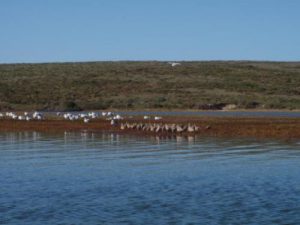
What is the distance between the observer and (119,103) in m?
86.1

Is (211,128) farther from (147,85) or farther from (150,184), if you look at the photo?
(147,85)

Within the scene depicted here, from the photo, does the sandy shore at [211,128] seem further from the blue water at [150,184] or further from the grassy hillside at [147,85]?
the grassy hillside at [147,85]

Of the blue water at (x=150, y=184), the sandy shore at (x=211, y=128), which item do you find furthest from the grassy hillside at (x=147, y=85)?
the blue water at (x=150, y=184)

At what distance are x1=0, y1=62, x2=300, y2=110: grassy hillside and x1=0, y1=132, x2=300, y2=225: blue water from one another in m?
50.0

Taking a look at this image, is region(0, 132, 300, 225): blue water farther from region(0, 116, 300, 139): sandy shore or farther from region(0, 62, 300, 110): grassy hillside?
region(0, 62, 300, 110): grassy hillside

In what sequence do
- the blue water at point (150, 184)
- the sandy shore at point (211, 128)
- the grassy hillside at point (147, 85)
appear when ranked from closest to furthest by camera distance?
the blue water at point (150, 184) → the sandy shore at point (211, 128) → the grassy hillside at point (147, 85)

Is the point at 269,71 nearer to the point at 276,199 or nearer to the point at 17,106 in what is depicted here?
the point at 17,106

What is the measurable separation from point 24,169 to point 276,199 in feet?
29.9

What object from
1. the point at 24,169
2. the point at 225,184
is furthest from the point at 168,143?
the point at 225,184

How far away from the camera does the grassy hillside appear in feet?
282

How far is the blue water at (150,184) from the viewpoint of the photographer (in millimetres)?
16062

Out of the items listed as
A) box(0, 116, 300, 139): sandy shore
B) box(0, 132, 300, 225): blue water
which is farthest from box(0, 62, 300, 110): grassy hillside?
box(0, 132, 300, 225): blue water

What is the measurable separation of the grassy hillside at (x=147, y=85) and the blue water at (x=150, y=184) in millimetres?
50015

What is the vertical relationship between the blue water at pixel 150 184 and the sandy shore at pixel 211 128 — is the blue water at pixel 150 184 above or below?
below
